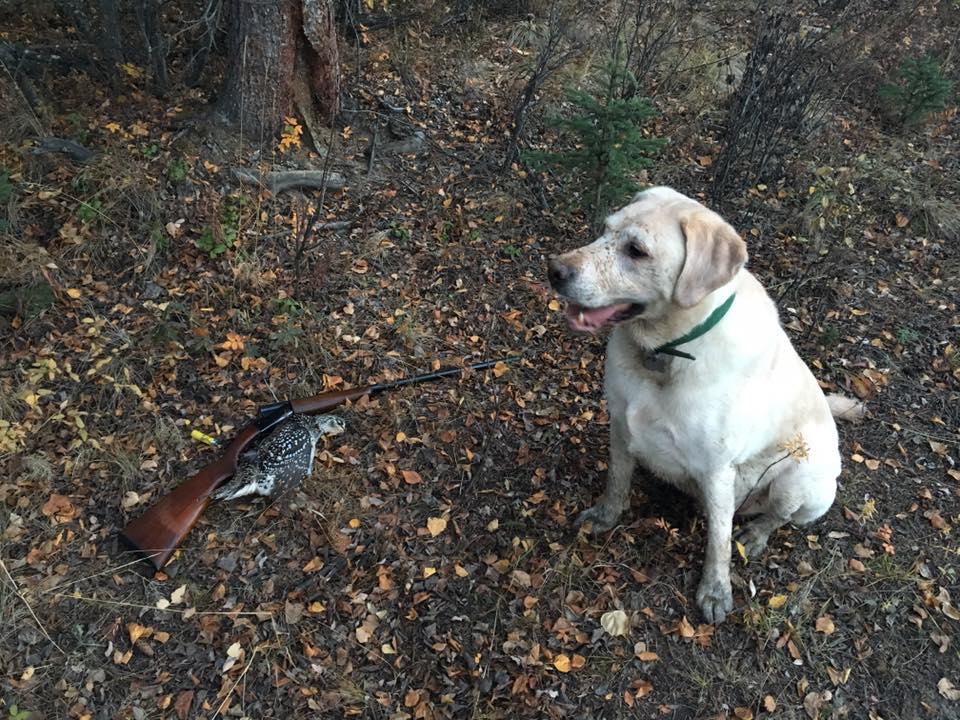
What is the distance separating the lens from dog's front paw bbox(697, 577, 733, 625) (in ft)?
10.7

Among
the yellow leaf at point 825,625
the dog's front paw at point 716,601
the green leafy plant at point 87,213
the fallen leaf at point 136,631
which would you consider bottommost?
the fallen leaf at point 136,631

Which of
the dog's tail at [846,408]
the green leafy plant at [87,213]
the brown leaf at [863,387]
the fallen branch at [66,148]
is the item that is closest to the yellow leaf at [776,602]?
the dog's tail at [846,408]

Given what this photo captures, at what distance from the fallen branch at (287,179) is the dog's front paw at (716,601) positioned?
373 centimetres

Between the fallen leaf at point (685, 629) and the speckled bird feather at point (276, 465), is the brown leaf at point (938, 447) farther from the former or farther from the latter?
the speckled bird feather at point (276, 465)

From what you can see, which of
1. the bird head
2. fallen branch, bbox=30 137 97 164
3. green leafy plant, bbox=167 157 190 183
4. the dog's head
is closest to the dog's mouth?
the dog's head

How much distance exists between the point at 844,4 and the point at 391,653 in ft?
27.8

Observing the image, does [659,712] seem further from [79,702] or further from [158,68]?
[158,68]

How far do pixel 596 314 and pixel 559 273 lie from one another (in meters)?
0.23

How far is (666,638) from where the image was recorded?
10.6ft

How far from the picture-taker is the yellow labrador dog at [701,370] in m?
2.59

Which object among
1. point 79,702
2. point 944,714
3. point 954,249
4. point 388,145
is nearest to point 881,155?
point 954,249

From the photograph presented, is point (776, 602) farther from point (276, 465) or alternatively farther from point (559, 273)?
point (276, 465)

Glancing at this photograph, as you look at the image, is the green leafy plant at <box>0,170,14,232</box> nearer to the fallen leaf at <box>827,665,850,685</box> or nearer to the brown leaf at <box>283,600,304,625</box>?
the brown leaf at <box>283,600,304,625</box>

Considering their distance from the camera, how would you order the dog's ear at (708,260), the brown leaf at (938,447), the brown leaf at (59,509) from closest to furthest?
the dog's ear at (708,260)
the brown leaf at (59,509)
the brown leaf at (938,447)
